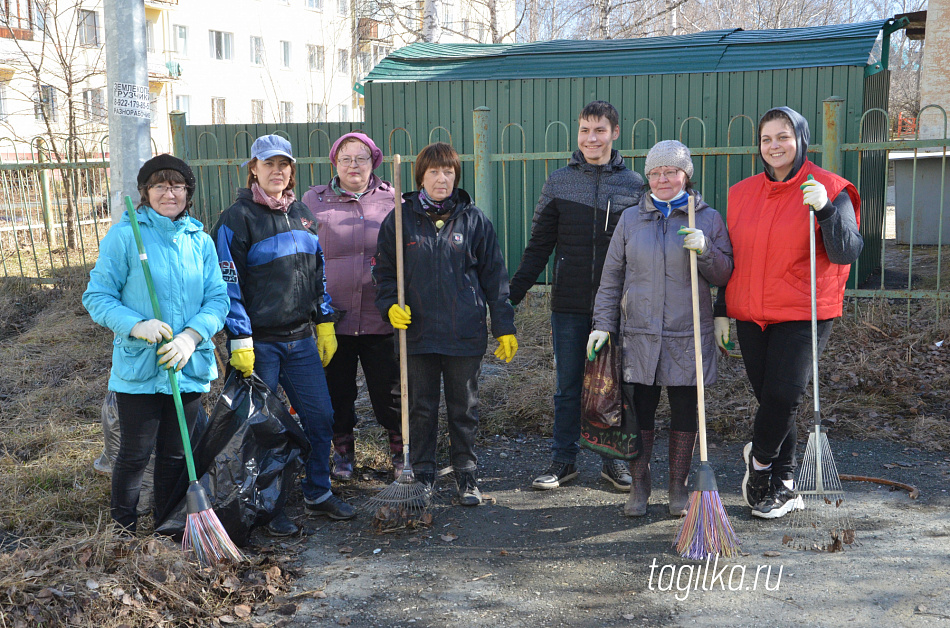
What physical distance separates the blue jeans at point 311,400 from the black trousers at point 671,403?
1.53m

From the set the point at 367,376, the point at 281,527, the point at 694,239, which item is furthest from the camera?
the point at 367,376

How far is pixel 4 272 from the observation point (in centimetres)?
901

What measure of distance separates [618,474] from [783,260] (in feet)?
5.02

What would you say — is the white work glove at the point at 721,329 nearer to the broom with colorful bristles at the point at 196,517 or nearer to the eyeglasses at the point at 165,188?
the broom with colorful bristles at the point at 196,517

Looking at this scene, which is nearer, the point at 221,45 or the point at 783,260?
the point at 783,260

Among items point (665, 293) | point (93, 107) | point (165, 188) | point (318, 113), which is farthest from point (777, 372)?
point (318, 113)

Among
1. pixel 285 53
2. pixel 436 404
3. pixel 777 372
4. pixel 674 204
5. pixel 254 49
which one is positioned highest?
pixel 285 53

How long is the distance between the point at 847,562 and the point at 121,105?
4360 mm

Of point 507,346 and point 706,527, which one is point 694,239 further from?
point 706,527

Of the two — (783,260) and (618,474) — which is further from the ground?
(783,260)

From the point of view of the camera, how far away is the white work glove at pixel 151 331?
10.5 feet

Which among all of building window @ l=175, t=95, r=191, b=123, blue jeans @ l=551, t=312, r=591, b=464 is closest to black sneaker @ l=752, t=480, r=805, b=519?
blue jeans @ l=551, t=312, r=591, b=464

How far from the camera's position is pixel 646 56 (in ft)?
30.7

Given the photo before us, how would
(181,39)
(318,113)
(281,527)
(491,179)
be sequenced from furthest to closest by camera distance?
1. (181,39)
2. (318,113)
3. (491,179)
4. (281,527)
